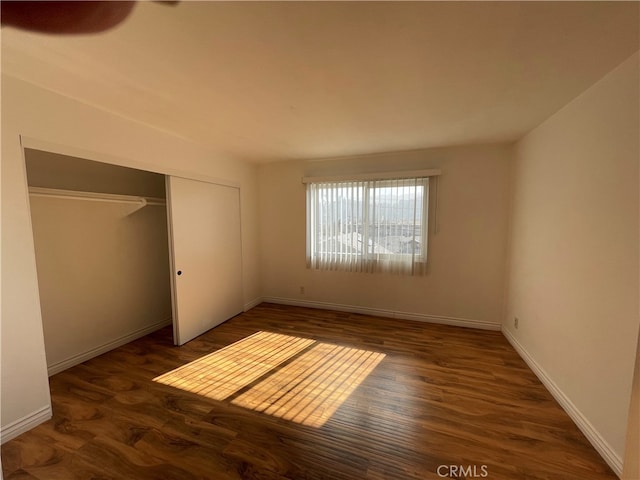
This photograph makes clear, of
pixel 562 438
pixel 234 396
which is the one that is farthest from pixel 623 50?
pixel 234 396

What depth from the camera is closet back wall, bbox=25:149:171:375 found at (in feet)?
7.50

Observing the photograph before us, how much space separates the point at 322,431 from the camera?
1.69 m

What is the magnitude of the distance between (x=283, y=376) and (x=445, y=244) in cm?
247

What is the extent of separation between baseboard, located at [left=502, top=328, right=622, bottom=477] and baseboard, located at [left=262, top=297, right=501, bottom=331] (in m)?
0.72

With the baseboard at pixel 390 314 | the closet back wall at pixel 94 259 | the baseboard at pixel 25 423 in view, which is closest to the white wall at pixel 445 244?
the baseboard at pixel 390 314

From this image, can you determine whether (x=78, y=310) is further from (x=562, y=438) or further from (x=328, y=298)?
(x=562, y=438)

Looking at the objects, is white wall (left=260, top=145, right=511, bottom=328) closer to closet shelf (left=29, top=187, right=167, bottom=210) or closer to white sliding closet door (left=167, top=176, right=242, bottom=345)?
white sliding closet door (left=167, top=176, right=242, bottom=345)

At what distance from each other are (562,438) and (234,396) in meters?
2.23

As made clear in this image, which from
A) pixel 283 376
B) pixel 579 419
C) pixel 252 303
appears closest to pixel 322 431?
pixel 283 376

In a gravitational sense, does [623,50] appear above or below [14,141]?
above

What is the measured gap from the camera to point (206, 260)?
10.4 ft

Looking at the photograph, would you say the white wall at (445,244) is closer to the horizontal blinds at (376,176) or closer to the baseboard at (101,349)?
the horizontal blinds at (376,176)

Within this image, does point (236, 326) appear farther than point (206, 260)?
Yes

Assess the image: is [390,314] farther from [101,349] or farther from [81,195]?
[81,195]
